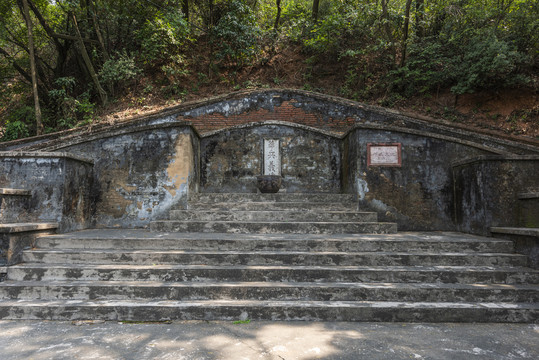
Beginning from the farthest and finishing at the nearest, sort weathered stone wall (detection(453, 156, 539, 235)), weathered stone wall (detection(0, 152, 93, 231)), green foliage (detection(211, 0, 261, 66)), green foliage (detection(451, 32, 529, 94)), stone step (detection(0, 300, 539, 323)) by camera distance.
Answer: green foliage (detection(211, 0, 261, 66)) < green foliage (detection(451, 32, 529, 94)) < weathered stone wall (detection(453, 156, 539, 235)) < weathered stone wall (detection(0, 152, 93, 231)) < stone step (detection(0, 300, 539, 323))

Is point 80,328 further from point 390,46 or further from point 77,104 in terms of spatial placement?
point 390,46

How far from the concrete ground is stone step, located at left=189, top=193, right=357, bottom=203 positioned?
293 cm

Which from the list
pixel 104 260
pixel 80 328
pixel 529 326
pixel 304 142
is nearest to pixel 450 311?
pixel 529 326

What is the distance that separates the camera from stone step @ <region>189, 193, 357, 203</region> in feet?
18.1

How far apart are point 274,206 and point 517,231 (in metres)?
3.53

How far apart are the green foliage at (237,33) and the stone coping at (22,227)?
32.4 feet

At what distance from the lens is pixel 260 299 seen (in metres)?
3.01

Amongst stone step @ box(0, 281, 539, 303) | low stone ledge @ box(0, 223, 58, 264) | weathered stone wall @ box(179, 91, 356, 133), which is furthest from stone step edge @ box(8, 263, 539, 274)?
weathered stone wall @ box(179, 91, 356, 133)

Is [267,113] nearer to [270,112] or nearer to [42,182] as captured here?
[270,112]

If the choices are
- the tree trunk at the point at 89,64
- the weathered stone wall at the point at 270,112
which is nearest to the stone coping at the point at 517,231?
the weathered stone wall at the point at 270,112

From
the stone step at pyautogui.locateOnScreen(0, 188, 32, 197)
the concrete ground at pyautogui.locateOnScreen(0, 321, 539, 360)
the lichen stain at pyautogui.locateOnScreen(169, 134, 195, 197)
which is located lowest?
the concrete ground at pyautogui.locateOnScreen(0, 321, 539, 360)

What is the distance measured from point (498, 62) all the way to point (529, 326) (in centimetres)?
881

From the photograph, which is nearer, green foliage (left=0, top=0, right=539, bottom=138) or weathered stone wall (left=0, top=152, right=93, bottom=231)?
weathered stone wall (left=0, top=152, right=93, bottom=231)

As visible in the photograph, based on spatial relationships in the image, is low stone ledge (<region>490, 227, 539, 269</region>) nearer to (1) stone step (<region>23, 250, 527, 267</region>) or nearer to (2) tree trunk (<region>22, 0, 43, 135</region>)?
(1) stone step (<region>23, 250, 527, 267</region>)
